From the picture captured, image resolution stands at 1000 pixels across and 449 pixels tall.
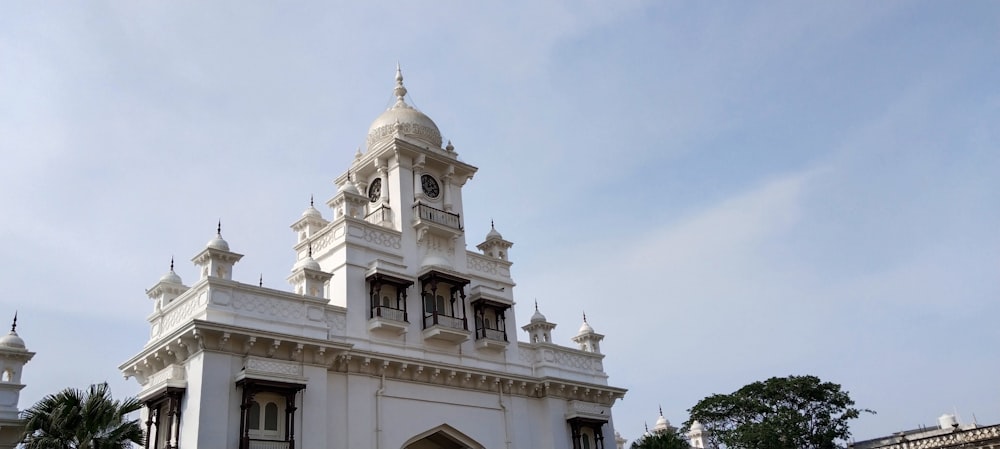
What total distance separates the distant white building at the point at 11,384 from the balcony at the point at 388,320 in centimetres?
1201

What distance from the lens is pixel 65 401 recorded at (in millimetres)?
19016

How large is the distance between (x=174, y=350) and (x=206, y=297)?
171 cm

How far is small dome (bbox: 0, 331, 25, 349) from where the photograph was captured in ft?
89.4

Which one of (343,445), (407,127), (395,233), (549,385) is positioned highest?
(407,127)

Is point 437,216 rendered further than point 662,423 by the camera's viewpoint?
No

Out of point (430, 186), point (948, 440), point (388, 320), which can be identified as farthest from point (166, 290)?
point (948, 440)

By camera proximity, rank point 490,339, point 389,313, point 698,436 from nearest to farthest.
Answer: point 389,313
point 490,339
point 698,436

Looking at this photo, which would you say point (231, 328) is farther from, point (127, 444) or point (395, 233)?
point (395, 233)

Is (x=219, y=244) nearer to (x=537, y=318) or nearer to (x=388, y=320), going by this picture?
(x=388, y=320)

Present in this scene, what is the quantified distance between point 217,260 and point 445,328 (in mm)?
7618

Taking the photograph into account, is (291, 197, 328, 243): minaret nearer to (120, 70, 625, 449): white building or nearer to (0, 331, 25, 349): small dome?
(120, 70, 625, 449): white building

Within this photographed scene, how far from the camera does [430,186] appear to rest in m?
30.5

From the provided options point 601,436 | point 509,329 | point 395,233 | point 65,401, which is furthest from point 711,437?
point 65,401

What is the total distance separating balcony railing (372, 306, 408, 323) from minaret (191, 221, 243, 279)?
4728mm
